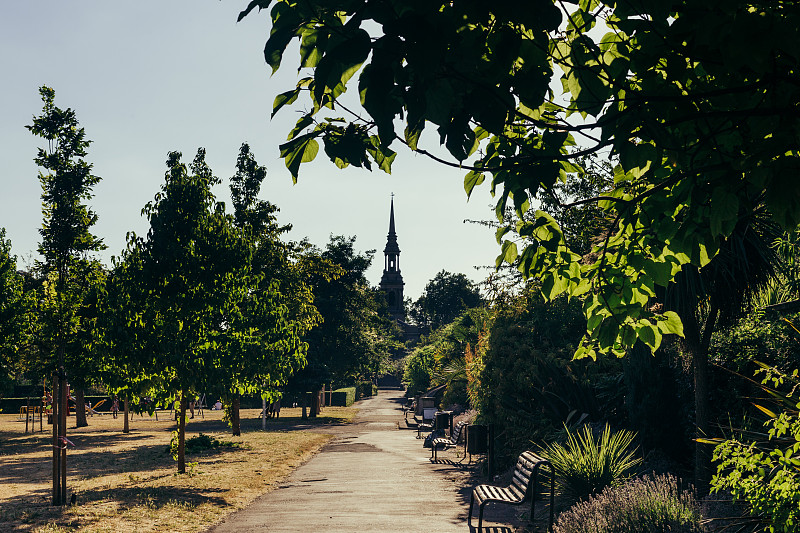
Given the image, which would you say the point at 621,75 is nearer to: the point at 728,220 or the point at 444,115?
the point at 728,220

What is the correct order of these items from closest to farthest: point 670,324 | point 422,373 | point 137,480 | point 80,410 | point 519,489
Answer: point 670,324 < point 519,489 < point 137,480 < point 80,410 < point 422,373

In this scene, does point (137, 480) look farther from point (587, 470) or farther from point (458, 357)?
point (458, 357)

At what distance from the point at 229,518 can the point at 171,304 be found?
6793 millimetres

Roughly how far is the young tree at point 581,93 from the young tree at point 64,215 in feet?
34.5

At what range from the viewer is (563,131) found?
3775 mm

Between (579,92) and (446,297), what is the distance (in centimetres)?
14639

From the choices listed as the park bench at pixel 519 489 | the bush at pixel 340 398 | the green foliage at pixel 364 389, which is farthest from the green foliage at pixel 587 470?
the green foliage at pixel 364 389

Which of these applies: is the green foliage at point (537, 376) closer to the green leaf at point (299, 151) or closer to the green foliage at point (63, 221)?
the green foliage at point (63, 221)

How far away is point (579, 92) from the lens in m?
3.73

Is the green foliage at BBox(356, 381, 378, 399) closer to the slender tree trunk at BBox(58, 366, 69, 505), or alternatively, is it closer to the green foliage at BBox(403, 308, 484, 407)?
the green foliage at BBox(403, 308, 484, 407)

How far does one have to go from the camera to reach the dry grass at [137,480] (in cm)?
1034

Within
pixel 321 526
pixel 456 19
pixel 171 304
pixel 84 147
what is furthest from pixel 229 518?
pixel 456 19

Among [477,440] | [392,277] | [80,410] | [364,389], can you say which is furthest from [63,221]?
[392,277]

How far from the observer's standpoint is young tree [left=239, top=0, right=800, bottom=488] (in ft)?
8.42
